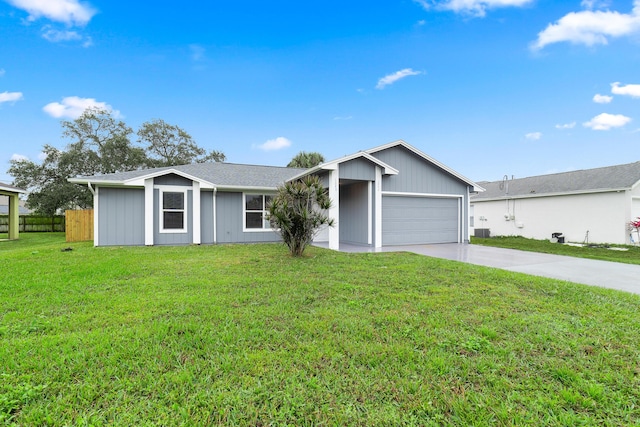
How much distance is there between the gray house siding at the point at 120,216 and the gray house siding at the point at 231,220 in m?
2.86

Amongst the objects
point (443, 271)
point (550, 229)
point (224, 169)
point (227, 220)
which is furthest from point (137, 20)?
point (550, 229)

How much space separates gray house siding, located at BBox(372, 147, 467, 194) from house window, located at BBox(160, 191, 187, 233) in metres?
7.92

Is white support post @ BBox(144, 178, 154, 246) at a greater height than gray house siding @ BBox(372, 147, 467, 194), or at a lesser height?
lesser

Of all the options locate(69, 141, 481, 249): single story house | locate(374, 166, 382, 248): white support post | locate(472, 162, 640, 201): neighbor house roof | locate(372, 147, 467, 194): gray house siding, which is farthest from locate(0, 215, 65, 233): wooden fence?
locate(472, 162, 640, 201): neighbor house roof

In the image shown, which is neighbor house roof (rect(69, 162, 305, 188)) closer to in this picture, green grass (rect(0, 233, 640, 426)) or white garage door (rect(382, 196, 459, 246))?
white garage door (rect(382, 196, 459, 246))

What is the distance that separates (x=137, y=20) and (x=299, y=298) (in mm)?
13298

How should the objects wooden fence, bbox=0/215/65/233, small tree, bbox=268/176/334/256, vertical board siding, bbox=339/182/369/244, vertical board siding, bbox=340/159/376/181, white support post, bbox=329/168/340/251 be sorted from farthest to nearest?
wooden fence, bbox=0/215/65/233 < vertical board siding, bbox=339/182/369/244 < vertical board siding, bbox=340/159/376/181 < white support post, bbox=329/168/340/251 < small tree, bbox=268/176/334/256

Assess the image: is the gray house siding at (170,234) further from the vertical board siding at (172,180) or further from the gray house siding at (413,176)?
the gray house siding at (413,176)

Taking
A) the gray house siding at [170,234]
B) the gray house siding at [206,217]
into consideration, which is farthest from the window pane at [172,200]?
the gray house siding at [206,217]

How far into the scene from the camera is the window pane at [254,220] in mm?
12742

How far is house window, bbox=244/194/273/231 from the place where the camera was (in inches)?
500

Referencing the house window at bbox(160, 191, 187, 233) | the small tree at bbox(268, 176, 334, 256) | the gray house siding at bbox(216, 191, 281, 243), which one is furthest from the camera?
the gray house siding at bbox(216, 191, 281, 243)

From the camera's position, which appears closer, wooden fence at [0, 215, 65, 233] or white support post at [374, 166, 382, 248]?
white support post at [374, 166, 382, 248]

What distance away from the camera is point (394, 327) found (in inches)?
133
